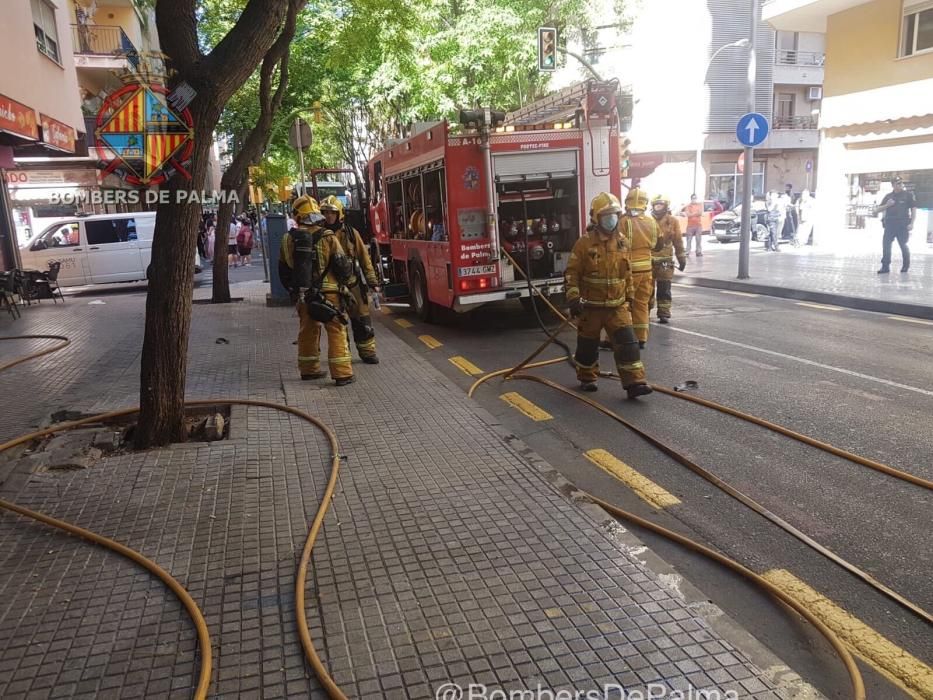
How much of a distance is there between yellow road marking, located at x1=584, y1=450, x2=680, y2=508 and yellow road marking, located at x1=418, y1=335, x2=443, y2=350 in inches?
173

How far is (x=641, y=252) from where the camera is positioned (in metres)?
7.55

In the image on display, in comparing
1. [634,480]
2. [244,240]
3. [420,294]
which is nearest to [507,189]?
[420,294]

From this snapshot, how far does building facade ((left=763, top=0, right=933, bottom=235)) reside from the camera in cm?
1653

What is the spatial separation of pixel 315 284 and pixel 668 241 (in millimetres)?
4726

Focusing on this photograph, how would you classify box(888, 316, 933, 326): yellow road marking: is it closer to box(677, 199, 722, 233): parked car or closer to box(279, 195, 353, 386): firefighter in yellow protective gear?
box(279, 195, 353, 386): firefighter in yellow protective gear

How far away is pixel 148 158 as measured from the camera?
8.52 m

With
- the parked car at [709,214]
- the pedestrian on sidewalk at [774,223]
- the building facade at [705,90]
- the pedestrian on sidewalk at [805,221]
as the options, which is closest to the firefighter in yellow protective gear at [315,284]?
the pedestrian on sidewalk at [774,223]

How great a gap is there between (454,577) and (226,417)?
3.34 metres

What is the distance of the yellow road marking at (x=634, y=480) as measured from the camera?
4.20 m

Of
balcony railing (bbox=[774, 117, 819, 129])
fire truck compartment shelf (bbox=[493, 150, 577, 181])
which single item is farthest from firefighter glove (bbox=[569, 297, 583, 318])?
balcony railing (bbox=[774, 117, 819, 129])

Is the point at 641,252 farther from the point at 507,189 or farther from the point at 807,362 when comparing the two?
the point at 507,189

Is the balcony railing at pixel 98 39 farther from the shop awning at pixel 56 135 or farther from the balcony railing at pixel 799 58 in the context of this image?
the balcony railing at pixel 799 58

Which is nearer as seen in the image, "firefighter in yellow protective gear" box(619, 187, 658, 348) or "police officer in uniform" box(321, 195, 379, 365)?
"police officer in uniform" box(321, 195, 379, 365)

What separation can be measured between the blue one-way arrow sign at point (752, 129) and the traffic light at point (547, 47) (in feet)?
15.7
